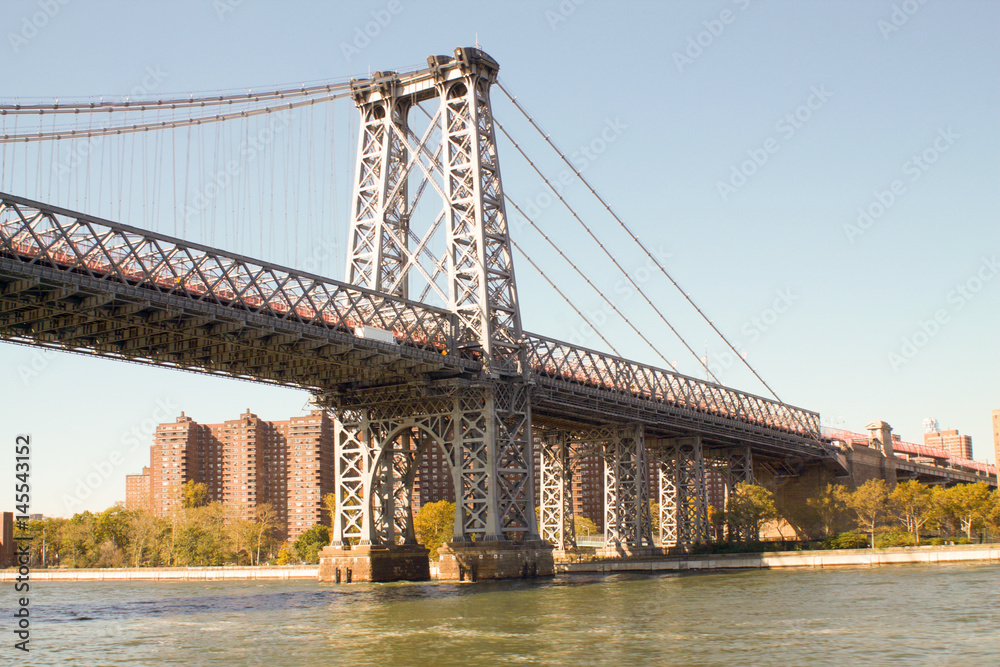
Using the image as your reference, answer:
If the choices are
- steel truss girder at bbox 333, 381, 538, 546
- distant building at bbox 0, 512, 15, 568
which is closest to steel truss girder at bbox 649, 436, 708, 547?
steel truss girder at bbox 333, 381, 538, 546

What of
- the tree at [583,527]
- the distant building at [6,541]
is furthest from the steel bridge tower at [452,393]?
the distant building at [6,541]

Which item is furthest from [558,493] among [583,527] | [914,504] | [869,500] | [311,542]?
[583,527]

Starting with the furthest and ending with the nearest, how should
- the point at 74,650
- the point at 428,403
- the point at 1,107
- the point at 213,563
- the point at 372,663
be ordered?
the point at 213,563 → the point at 428,403 → the point at 1,107 → the point at 74,650 → the point at 372,663

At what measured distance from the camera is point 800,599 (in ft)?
174

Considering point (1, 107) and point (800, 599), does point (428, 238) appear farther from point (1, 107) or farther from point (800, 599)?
point (800, 599)

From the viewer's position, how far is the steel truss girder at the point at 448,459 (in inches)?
2872

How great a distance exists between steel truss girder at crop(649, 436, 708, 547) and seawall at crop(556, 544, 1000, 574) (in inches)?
537

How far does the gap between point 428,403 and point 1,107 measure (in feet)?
112

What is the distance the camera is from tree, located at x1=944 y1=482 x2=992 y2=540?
101125 millimetres

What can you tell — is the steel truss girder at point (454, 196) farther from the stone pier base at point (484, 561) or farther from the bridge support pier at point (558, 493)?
the bridge support pier at point (558, 493)

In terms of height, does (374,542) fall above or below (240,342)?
below

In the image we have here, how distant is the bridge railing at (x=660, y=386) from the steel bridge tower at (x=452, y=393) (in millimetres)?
6259

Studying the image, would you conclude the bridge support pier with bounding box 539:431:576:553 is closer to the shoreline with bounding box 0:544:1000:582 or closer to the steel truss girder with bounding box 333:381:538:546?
the shoreline with bounding box 0:544:1000:582

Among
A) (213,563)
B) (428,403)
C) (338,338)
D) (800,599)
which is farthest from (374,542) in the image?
(213,563)
